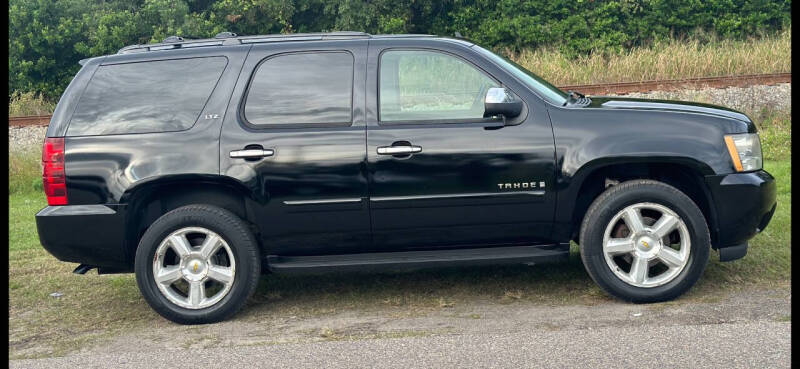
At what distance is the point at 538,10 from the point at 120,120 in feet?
81.1

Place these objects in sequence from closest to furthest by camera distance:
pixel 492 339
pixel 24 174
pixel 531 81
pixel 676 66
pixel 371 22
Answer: pixel 492 339
pixel 531 81
pixel 24 174
pixel 676 66
pixel 371 22

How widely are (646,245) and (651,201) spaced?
28 centimetres

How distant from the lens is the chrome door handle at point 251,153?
5.89 meters

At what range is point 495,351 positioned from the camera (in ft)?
16.2

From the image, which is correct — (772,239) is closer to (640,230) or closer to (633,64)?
(640,230)

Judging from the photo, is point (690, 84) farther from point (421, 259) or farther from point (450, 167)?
point (421, 259)

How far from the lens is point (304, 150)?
5.90 metres

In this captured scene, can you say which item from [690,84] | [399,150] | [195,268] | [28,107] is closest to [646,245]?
[399,150]

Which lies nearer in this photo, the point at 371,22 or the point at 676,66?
the point at 676,66

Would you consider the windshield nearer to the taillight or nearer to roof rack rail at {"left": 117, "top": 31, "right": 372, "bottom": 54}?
roof rack rail at {"left": 117, "top": 31, "right": 372, "bottom": 54}

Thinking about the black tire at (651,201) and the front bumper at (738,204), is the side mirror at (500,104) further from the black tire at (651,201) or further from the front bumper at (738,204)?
the front bumper at (738,204)

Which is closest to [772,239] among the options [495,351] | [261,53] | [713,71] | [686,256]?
[686,256]

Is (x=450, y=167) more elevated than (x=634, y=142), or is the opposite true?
(x=634, y=142)

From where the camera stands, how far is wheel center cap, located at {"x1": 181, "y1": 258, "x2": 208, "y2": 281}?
235 inches
